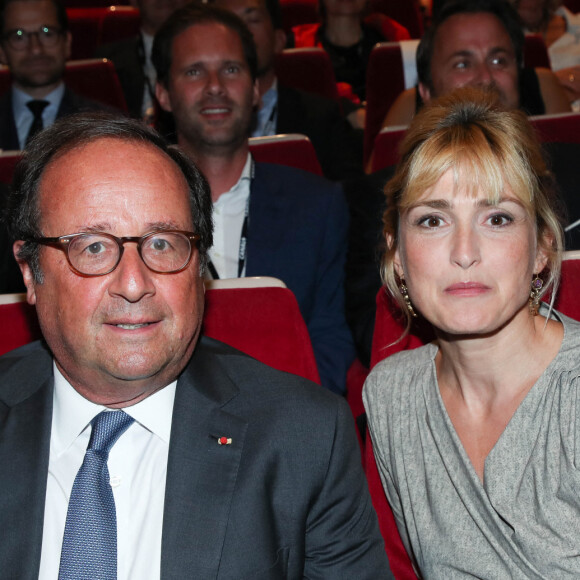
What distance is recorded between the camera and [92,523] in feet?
4.35

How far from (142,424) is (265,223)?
1.18 meters

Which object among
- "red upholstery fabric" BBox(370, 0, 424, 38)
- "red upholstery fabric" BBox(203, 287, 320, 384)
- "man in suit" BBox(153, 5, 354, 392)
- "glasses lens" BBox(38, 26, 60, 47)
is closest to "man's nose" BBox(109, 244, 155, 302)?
"red upholstery fabric" BBox(203, 287, 320, 384)

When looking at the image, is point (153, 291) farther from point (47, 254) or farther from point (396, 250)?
point (396, 250)

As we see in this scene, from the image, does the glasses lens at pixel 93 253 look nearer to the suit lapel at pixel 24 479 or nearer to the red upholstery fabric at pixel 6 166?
the suit lapel at pixel 24 479

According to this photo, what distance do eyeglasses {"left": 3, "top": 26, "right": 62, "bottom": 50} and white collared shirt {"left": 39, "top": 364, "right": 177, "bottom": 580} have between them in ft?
9.19

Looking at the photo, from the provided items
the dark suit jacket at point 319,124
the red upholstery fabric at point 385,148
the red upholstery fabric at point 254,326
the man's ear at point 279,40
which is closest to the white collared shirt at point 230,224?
the red upholstery fabric at point 385,148

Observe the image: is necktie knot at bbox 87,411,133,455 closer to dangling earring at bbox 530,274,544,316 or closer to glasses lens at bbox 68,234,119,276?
glasses lens at bbox 68,234,119,276

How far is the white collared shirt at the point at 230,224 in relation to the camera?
2.62 metres

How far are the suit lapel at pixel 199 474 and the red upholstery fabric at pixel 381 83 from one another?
8.64 feet

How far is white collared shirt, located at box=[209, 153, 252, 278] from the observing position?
2.62m

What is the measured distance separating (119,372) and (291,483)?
1.08 ft

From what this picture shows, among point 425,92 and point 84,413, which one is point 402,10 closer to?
point 425,92

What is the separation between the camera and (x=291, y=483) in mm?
1371

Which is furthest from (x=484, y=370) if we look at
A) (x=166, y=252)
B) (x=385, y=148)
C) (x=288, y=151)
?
(x=288, y=151)
